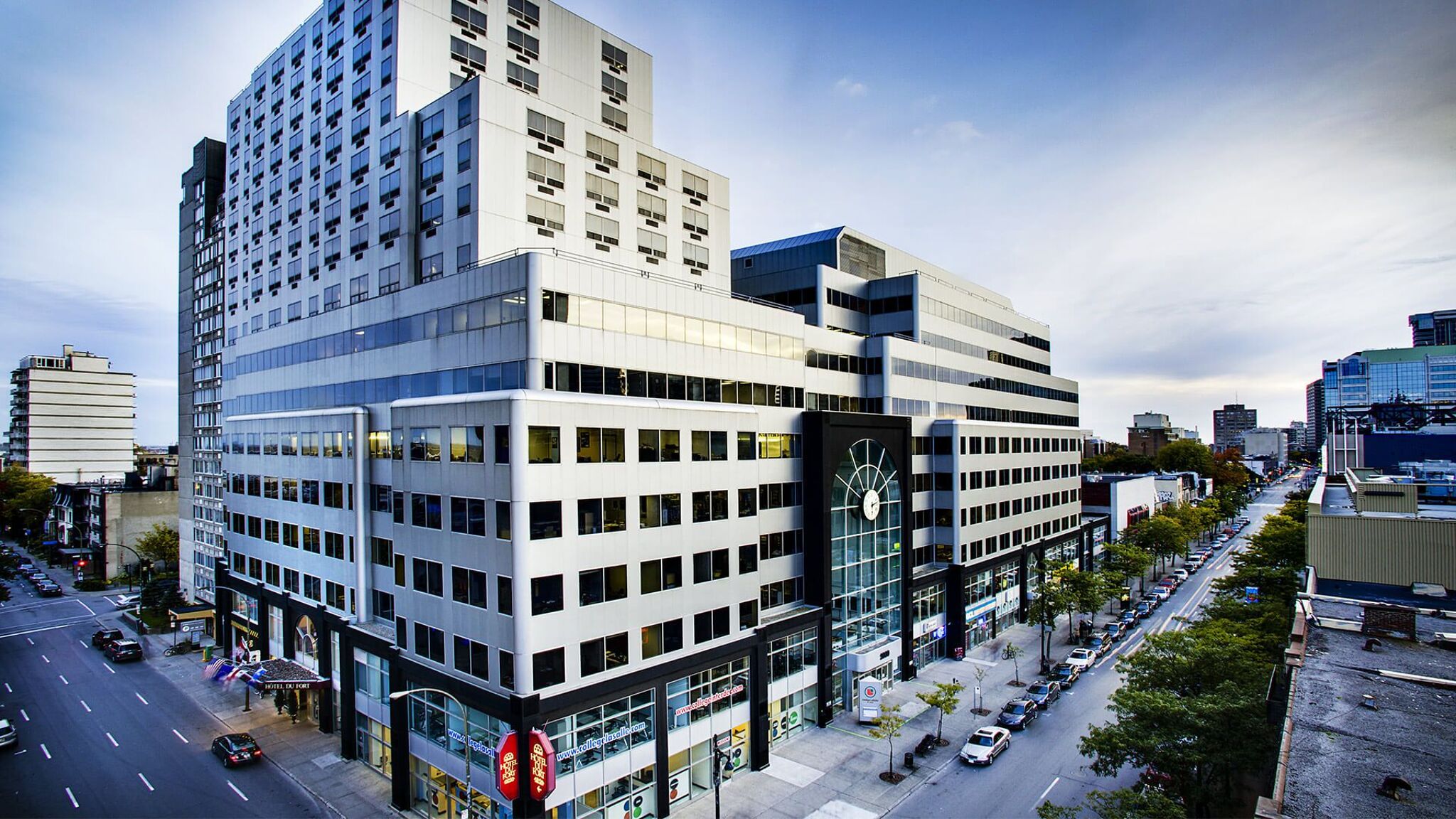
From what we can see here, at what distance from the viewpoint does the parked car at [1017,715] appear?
154ft

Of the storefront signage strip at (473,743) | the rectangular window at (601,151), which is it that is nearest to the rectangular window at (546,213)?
the rectangular window at (601,151)

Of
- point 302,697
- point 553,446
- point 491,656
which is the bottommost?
point 302,697

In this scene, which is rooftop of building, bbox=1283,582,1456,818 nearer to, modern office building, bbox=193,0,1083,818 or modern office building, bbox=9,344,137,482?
modern office building, bbox=193,0,1083,818

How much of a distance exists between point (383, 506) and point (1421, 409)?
6371 inches

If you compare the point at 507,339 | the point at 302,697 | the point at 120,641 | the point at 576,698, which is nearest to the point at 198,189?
the point at 120,641

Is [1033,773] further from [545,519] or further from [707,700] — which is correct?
[545,519]

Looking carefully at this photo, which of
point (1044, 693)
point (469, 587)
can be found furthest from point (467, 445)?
point (1044, 693)

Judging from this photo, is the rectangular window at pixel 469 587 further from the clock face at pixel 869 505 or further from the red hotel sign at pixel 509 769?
the clock face at pixel 869 505

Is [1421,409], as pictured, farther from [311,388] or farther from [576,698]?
[311,388]

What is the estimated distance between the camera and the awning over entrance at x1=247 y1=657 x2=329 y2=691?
4462cm

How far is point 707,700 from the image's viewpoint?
3881 centimetres

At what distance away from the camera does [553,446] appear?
32375 mm

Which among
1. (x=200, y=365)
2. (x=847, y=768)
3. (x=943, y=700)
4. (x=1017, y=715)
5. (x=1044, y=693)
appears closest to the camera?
(x=847, y=768)

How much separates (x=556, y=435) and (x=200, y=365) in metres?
76.2
